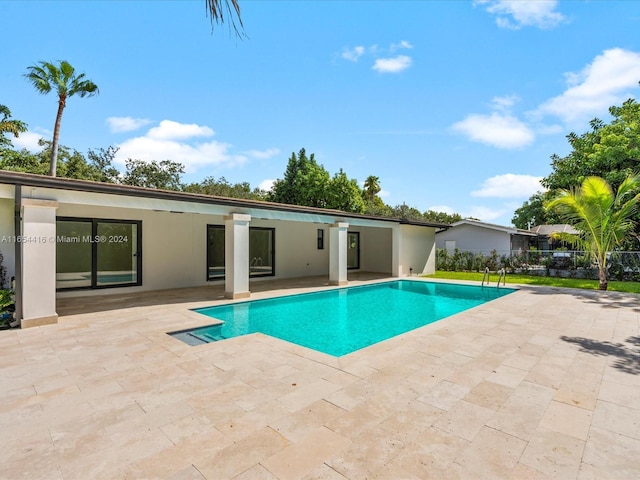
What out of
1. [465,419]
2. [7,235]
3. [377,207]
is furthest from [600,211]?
[377,207]

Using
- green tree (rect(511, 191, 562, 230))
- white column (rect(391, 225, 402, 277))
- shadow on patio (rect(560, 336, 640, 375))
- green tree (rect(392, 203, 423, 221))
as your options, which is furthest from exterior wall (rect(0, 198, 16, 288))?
green tree (rect(392, 203, 423, 221))

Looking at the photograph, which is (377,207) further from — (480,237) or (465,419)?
(465,419)

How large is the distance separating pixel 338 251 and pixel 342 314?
15.4ft

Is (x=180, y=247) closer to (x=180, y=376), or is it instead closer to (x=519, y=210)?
(x=180, y=376)

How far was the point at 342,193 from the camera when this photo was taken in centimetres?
3534

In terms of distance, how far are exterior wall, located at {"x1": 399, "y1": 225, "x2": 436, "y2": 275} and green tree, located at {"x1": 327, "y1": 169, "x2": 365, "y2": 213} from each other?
16632 mm

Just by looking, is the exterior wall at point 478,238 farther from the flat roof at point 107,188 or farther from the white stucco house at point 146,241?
the flat roof at point 107,188

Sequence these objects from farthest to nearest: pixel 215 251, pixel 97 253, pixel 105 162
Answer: pixel 105 162 < pixel 215 251 < pixel 97 253

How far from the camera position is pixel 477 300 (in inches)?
457

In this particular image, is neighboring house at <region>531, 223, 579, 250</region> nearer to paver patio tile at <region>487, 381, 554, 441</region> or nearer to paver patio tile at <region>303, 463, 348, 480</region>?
paver patio tile at <region>487, 381, 554, 441</region>

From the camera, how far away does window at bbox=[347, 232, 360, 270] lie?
20078 millimetres

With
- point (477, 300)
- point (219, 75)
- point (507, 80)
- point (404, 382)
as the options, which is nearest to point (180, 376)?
point (404, 382)

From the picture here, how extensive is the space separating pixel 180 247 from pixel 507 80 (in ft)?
47.0

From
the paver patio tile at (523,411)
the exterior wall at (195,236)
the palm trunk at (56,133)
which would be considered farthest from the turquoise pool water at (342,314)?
the palm trunk at (56,133)
